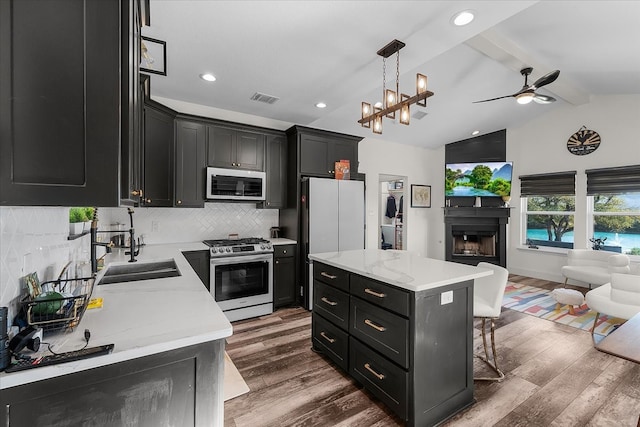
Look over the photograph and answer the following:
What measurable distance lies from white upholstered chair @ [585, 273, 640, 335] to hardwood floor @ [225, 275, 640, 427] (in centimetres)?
40

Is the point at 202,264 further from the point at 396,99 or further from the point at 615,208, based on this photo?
the point at 615,208

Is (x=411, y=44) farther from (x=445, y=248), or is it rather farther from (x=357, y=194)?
(x=445, y=248)

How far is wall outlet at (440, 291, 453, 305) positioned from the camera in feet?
5.99

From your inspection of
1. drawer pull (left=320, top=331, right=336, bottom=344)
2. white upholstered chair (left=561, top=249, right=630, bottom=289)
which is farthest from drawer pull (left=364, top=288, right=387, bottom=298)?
white upholstered chair (left=561, top=249, right=630, bottom=289)

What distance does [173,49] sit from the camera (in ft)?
8.24

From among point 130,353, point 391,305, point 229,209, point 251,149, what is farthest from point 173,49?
point 391,305

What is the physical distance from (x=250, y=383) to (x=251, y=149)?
2812mm

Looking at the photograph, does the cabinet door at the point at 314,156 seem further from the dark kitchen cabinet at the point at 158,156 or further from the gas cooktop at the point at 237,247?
the dark kitchen cabinet at the point at 158,156

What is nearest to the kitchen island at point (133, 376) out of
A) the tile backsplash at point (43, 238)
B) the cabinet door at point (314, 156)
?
the tile backsplash at point (43, 238)

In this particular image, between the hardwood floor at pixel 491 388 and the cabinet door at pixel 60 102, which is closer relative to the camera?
the cabinet door at pixel 60 102

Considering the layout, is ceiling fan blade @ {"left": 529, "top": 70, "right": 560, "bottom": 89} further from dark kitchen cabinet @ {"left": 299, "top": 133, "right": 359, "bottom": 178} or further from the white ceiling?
dark kitchen cabinet @ {"left": 299, "top": 133, "right": 359, "bottom": 178}

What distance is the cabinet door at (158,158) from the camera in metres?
3.04

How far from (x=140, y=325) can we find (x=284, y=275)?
2.80 meters

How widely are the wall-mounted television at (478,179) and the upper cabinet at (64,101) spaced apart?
6.58m
